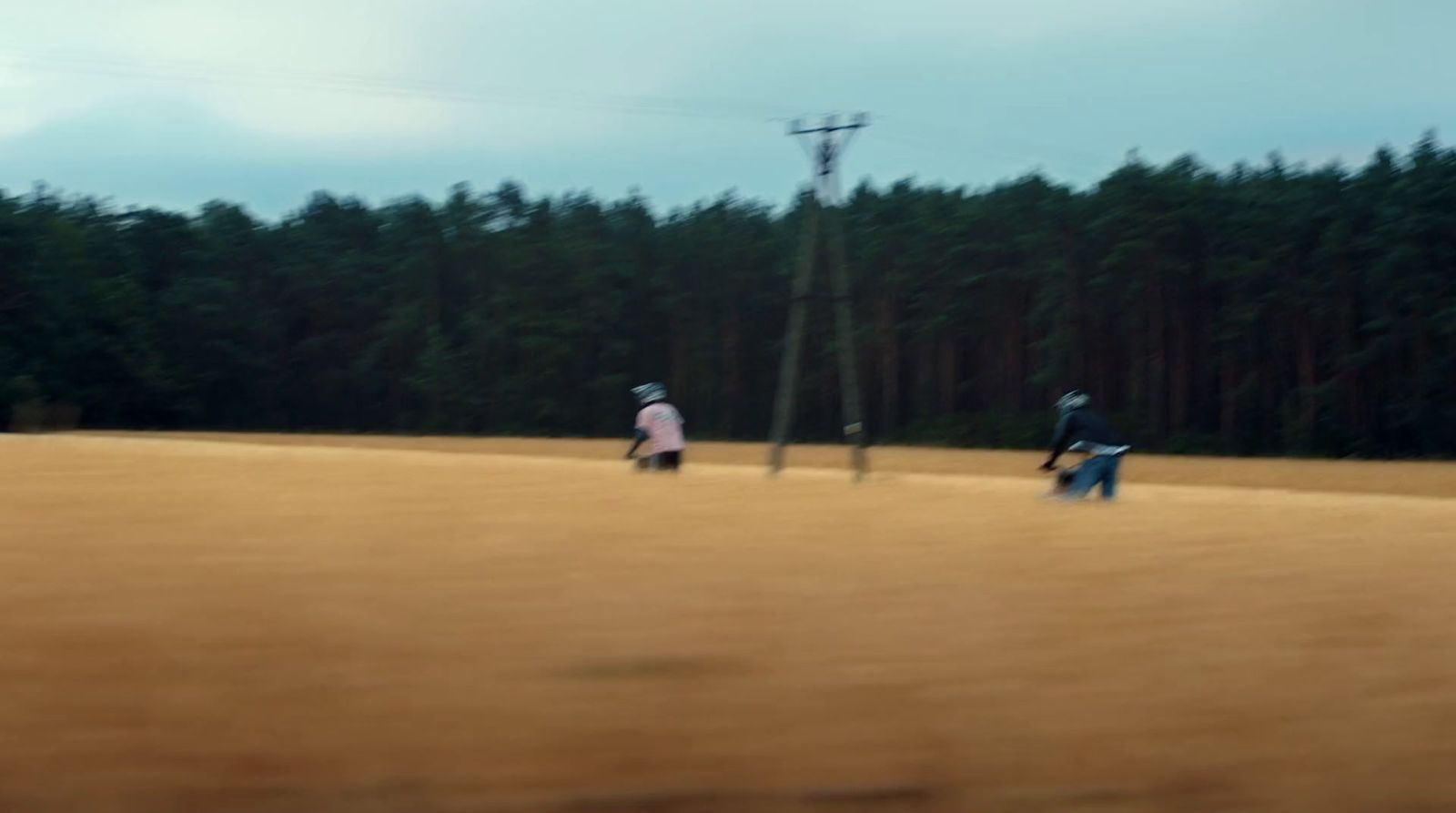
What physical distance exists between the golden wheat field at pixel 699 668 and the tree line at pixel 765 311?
2278 inches

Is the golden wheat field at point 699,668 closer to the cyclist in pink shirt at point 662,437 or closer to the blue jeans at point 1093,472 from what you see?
the blue jeans at point 1093,472

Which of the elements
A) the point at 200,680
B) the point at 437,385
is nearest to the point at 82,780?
the point at 200,680

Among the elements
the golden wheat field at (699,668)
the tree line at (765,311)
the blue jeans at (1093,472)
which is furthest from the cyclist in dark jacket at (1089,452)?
the tree line at (765,311)

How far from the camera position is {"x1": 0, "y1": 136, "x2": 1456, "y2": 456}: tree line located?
68.2 metres

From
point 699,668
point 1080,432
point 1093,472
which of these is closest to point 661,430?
point 1080,432

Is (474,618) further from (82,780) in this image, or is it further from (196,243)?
(196,243)

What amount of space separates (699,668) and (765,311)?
85.3m

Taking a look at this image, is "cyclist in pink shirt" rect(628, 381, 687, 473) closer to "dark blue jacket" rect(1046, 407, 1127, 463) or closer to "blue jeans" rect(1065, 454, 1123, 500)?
"dark blue jacket" rect(1046, 407, 1127, 463)

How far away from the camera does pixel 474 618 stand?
8.38 metres

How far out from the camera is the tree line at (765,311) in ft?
224

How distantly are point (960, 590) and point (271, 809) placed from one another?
16.6 ft

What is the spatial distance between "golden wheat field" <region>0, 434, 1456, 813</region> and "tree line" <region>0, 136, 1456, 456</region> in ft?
190

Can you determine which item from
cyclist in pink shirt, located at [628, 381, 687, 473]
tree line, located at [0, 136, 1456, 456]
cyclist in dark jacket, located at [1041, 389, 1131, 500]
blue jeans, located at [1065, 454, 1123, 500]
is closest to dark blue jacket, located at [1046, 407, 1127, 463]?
cyclist in dark jacket, located at [1041, 389, 1131, 500]

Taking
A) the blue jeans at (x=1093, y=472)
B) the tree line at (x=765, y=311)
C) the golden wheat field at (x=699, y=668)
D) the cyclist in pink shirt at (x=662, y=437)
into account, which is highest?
the tree line at (x=765, y=311)
